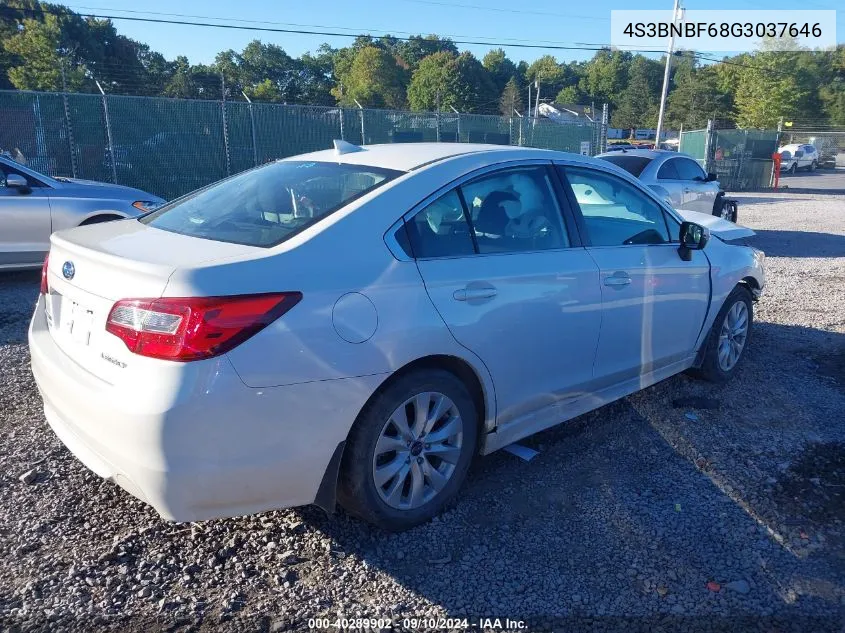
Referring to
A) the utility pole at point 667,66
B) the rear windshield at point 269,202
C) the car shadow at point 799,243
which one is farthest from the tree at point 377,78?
the rear windshield at point 269,202

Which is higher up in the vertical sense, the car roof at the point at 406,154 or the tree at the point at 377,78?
the tree at the point at 377,78

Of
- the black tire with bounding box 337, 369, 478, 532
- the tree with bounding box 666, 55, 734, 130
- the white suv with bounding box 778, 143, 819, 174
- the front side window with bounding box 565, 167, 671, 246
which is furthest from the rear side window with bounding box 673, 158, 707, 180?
the tree with bounding box 666, 55, 734, 130

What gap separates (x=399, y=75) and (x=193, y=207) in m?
102

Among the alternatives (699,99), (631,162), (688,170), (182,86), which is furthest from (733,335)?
(699,99)

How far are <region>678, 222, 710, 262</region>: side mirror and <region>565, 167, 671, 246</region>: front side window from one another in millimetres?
98

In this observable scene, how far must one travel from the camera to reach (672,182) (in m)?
11.1

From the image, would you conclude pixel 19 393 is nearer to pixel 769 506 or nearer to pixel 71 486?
pixel 71 486

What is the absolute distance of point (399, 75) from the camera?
99.3 metres

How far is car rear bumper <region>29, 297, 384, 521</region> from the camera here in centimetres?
234

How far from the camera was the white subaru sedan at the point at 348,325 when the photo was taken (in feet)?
7.88

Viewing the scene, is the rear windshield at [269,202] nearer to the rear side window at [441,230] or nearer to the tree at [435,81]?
the rear side window at [441,230]

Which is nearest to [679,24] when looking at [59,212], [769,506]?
[59,212]

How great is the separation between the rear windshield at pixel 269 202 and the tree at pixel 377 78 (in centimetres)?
9474

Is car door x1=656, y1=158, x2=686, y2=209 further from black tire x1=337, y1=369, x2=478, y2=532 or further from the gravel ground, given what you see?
black tire x1=337, y1=369, x2=478, y2=532
